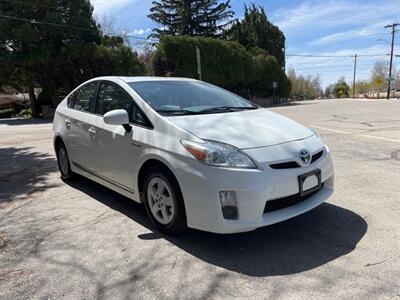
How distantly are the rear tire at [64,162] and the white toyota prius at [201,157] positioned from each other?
1013 mm

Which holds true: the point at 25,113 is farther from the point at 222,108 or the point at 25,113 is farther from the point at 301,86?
the point at 301,86

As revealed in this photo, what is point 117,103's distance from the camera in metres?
4.54

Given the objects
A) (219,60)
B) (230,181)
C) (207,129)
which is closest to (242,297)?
(230,181)

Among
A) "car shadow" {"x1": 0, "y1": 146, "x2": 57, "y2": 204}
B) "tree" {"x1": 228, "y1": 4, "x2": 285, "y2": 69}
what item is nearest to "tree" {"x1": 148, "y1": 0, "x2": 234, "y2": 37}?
"tree" {"x1": 228, "y1": 4, "x2": 285, "y2": 69}

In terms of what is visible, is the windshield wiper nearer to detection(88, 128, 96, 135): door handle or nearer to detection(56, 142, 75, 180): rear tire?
detection(88, 128, 96, 135): door handle

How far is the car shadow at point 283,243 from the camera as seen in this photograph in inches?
126

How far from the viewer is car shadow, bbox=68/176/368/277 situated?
3.20m

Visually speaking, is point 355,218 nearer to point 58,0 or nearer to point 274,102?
point 58,0

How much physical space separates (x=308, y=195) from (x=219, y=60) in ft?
110

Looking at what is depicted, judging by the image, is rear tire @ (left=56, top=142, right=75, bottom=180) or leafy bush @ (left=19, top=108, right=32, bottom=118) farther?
leafy bush @ (left=19, top=108, right=32, bottom=118)

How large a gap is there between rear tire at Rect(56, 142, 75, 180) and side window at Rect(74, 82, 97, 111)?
759 mm

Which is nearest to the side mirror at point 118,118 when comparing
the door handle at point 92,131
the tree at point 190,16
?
the door handle at point 92,131

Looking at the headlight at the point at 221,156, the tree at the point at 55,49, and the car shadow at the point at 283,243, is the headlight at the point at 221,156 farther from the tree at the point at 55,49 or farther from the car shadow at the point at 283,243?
the tree at the point at 55,49

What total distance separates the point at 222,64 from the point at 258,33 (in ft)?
42.2
